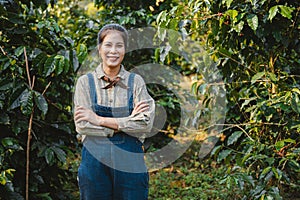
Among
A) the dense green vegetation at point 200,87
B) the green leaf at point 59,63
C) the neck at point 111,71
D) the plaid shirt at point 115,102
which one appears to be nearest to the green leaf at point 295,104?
the dense green vegetation at point 200,87

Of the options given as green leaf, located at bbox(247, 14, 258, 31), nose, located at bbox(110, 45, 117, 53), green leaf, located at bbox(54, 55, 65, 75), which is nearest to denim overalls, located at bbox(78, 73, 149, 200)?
nose, located at bbox(110, 45, 117, 53)

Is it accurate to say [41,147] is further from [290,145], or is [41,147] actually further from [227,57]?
[290,145]

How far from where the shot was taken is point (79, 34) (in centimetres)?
334

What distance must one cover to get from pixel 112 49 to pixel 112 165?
1.34 ft

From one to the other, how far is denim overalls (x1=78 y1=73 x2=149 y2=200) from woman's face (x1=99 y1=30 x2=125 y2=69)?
0.09m

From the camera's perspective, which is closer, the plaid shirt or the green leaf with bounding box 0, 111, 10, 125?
the plaid shirt

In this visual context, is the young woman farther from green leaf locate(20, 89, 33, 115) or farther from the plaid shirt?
green leaf locate(20, 89, 33, 115)

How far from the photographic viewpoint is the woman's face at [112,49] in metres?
1.52

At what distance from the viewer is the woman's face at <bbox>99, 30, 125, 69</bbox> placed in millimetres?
1519

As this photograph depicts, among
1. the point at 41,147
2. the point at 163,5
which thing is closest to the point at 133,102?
the point at 41,147

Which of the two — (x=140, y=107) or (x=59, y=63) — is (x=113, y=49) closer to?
(x=140, y=107)

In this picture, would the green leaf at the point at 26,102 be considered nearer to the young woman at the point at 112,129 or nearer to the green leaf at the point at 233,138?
the young woman at the point at 112,129

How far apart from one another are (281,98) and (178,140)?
8.16 feet

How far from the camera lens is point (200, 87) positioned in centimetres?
239
